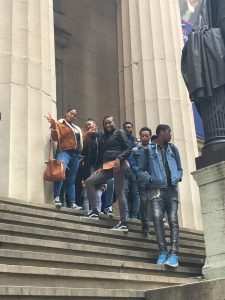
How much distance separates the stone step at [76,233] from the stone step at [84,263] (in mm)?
564

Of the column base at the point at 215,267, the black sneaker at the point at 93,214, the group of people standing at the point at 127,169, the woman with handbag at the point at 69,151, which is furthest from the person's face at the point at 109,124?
the column base at the point at 215,267

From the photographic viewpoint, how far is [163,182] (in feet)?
22.4

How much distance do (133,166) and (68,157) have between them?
1.22 m

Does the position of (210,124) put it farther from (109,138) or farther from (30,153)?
(30,153)

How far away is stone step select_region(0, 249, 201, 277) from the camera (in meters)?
5.18

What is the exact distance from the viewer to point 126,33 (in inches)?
549

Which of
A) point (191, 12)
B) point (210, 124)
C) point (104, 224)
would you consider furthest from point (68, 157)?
point (191, 12)

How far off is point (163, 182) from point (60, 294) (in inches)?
107

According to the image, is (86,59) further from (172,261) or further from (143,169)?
(172,261)

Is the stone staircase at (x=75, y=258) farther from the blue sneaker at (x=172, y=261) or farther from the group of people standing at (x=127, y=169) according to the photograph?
the group of people standing at (x=127, y=169)

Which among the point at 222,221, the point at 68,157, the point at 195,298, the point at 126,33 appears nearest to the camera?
the point at 195,298

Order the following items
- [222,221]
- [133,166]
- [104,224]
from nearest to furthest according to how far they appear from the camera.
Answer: [222,221] < [104,224] < [133,166]

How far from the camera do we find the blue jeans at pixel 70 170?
346 inches

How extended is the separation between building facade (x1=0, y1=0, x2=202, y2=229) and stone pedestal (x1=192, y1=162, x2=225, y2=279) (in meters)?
3.97
